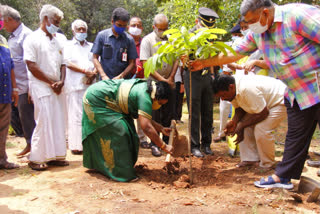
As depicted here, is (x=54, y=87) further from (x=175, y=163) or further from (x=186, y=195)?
(x=186, y=195)

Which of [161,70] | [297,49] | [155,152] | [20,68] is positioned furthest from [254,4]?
[20,68]

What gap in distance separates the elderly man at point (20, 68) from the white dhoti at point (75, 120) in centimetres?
66

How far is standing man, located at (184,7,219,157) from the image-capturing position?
16.1ft

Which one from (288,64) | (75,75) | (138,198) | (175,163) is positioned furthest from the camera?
(75,75)

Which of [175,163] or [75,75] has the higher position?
[75,75]

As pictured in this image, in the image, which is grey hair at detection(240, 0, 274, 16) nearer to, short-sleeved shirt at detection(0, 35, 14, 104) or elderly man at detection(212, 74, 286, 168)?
elderly man at detection(212, 74, 286, 168)

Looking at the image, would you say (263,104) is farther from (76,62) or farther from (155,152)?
(76,62)

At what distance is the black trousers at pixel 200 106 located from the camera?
4.91m

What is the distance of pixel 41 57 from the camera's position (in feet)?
14.3

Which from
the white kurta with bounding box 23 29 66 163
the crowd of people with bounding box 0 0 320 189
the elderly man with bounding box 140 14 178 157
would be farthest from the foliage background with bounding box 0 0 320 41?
the white kurta with bounding box 23 29 66 163

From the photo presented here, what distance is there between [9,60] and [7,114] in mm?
785

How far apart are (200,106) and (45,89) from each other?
8.02 ft

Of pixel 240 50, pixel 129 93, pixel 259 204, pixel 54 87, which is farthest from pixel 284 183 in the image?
pixel 54 87

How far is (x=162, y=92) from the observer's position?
11.9 ft
